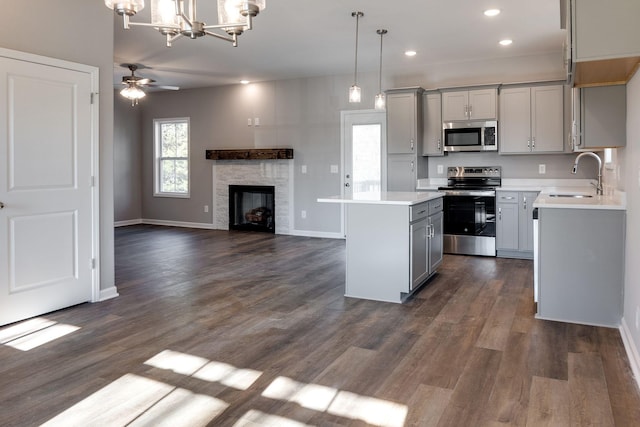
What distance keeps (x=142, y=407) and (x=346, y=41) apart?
15.6ft

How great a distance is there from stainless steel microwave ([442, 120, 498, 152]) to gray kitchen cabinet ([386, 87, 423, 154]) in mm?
391

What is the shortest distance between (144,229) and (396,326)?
6713 mm

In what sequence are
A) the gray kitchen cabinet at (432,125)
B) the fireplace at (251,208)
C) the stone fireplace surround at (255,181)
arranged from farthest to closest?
the fireplace at (251,208) → the stone fireplace surround at (255,181) → the gray kitchen cabinet at (432,125)

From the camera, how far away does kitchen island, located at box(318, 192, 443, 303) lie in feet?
13.2

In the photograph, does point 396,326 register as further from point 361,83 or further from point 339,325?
point 361,83

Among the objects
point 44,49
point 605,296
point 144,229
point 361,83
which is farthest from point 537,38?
point 144,229

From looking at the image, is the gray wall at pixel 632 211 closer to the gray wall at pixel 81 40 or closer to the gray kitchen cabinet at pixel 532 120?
the gray kitchen cabinet at pixel 532 120

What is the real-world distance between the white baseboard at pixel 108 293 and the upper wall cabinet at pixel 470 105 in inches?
185

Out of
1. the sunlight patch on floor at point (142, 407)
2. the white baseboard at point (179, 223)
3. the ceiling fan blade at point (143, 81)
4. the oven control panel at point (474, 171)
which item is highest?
the ceiling fan blade at point (143, 81)

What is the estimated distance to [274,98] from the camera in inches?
327

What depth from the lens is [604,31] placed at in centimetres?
261

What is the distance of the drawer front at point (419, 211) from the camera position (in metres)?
4.08

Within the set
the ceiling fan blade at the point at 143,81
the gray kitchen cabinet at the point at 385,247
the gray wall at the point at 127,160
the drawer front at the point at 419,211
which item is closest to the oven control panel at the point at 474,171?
the drawer front at the point at 419,211

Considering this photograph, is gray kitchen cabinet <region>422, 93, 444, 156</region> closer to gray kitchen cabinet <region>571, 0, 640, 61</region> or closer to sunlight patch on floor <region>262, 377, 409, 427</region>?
gray kitchen cabinet <region>571, 0, 640, 61</region>
